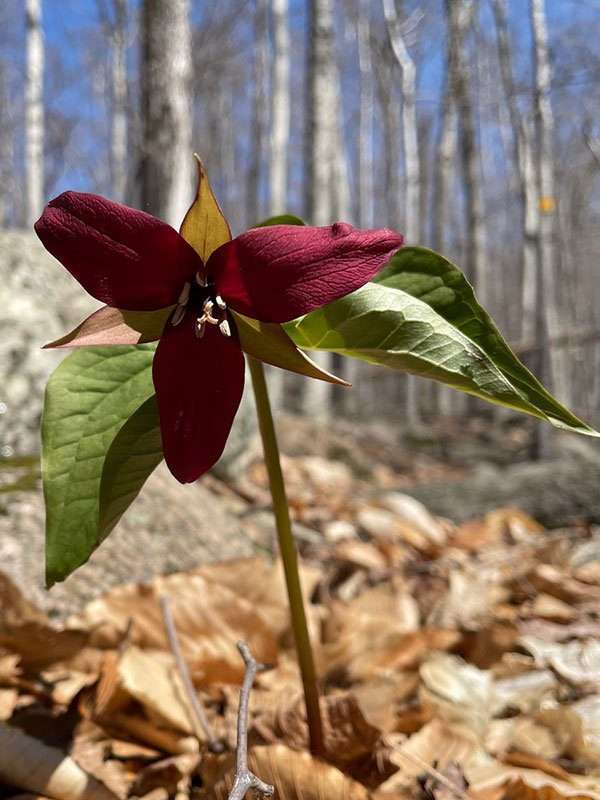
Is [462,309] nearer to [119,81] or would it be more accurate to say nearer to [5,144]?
[119,81]

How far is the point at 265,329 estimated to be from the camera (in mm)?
597

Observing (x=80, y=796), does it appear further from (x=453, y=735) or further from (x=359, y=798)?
(x=453, y=735)

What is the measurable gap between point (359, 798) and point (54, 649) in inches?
21.9

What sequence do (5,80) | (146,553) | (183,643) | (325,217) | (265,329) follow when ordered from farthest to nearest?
(5,80) < (325,217) < (146,553) < (183,643) < (265,329)

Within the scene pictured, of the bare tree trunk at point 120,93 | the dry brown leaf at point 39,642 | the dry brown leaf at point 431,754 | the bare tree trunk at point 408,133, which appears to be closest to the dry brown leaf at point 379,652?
the dry brown leaf at point 431,754

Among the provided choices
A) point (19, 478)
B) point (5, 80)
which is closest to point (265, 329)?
point (19, 478)

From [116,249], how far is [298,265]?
5.8 inches

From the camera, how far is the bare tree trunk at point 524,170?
810 cm

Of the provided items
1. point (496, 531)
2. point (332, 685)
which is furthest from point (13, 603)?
point (496, 531)

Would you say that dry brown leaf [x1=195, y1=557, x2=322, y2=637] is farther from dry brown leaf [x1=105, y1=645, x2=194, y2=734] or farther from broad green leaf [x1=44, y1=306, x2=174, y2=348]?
broad green leaf [x1=44, y1=306, x2=174, y2=348]

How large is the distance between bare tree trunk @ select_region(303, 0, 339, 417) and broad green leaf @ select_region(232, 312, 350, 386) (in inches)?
352

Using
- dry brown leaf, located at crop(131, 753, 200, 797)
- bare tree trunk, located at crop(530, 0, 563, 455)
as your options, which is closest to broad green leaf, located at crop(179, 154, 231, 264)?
dry brown leaf, located at crop(131, 753, 200, 797)

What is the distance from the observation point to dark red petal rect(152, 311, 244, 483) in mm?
586

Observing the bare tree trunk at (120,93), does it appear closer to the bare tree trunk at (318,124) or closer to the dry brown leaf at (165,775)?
the bare tree trunk at (318,124)
